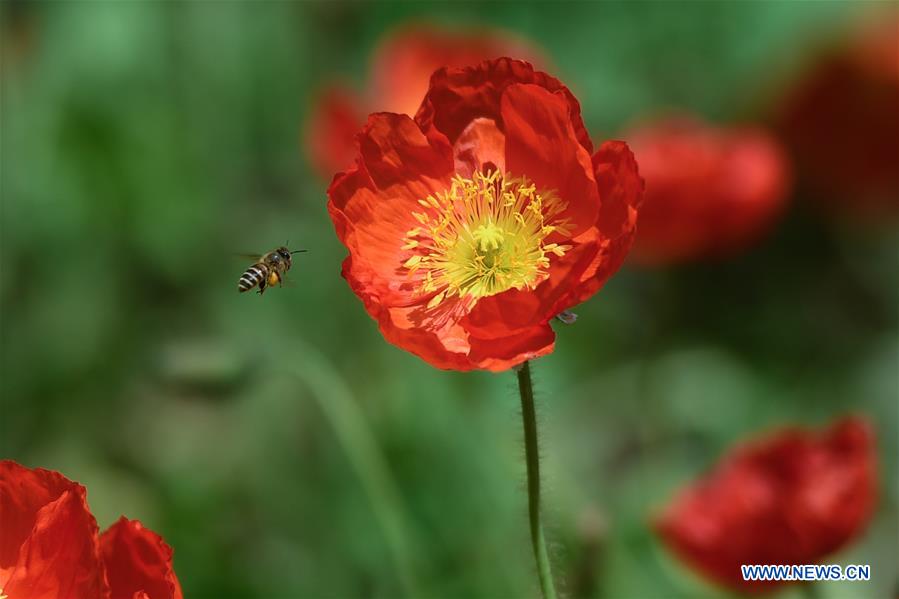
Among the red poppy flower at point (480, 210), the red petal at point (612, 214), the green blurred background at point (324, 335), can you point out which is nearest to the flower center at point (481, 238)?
the red poppy flower at point (480, 210)

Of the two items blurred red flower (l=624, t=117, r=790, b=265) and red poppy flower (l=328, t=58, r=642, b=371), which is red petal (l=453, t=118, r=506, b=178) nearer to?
red poppy flower (l=328, t=58, r=642, b=371)

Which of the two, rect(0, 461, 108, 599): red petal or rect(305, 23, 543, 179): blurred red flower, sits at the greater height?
rect(305, 23, 543, 179): blurred red flower

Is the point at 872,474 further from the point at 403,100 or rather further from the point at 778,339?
the point at 403,100

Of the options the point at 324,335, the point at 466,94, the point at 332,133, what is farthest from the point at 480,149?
the point at 324,335

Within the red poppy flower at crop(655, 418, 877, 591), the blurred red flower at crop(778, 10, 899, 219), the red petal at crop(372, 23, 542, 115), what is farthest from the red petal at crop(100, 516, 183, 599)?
the blurred red flower at crop(778, 10, 899, 219)

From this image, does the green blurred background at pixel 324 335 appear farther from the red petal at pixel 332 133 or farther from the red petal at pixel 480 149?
the red petal at pixel 480 149
